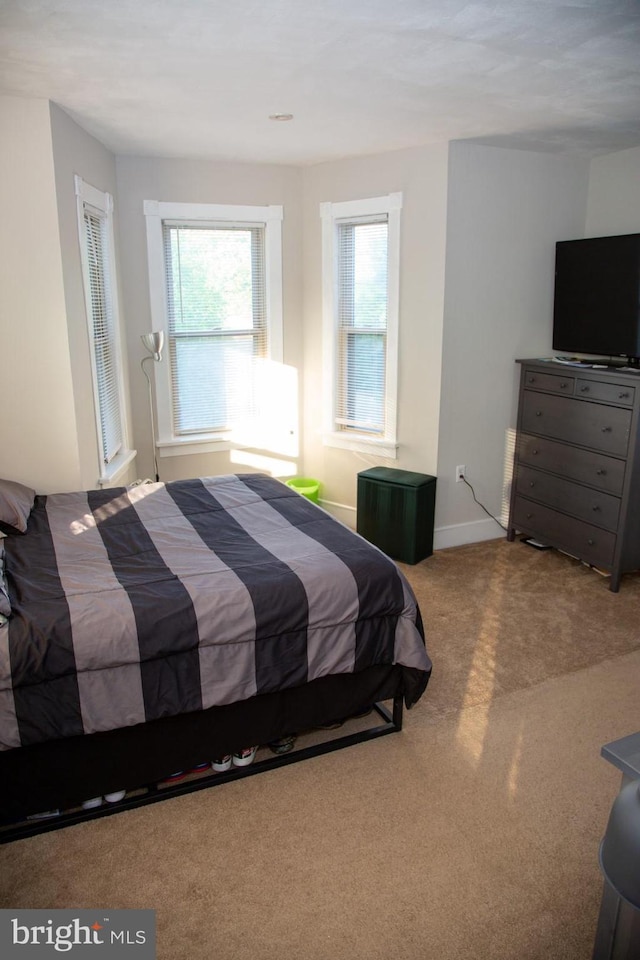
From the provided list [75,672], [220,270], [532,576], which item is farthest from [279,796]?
[220,270]

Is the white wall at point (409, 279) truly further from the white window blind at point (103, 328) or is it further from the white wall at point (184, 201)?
the white window blind at point (103, 328)

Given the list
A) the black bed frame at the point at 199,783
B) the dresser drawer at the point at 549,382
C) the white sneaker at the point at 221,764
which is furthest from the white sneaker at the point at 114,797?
the dresser drawer at the point at 549,382

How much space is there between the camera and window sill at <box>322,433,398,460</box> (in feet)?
15.4

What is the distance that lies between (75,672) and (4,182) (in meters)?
2.32

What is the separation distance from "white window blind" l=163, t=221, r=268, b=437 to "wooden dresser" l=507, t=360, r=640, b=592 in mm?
1928

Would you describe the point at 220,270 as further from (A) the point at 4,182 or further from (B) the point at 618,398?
(B) the point at 618,398

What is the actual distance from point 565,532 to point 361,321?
75.8 inches

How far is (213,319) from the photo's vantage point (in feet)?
16.1

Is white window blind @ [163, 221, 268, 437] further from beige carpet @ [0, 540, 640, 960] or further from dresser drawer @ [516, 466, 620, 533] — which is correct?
beige carpet @ [0, 540, 640, 960]

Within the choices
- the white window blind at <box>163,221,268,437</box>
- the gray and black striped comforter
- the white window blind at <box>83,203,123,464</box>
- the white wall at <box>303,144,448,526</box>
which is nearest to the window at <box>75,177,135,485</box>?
the white window blind at <box>83,203,123,464</box>

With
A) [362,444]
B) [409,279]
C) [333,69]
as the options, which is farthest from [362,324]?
[333,69]

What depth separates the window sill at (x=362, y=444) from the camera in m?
4.70

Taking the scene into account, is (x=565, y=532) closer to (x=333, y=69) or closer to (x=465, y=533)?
(x=465, y=533)

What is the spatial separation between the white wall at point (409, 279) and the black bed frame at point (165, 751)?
2196mm
